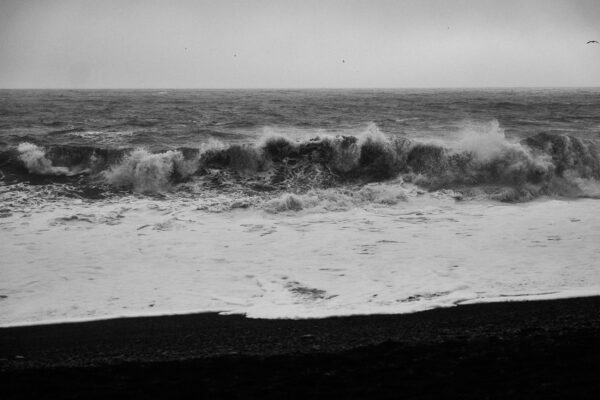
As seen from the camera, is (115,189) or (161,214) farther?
(115,189)

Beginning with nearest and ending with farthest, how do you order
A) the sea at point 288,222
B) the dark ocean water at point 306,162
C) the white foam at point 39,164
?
the sea at point 288,222 → the dark ocean water at point 306,162 → the white foam at point 39,164

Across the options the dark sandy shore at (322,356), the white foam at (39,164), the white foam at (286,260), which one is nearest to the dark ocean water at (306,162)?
the white foam at (39,164)

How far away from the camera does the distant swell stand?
37.6 feet

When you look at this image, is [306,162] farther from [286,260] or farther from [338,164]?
[286,260]

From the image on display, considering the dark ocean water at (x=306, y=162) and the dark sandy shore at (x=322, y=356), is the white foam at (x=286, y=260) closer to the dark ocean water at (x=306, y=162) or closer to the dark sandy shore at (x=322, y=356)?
the dark sandy shore at (x=322, y=356)

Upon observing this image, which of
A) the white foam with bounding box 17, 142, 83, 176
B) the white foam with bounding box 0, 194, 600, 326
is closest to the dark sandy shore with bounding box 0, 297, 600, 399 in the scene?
the white foam with bounding box 0, 194, 600, 326

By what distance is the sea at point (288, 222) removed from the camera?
213 inches

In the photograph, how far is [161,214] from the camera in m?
9.08

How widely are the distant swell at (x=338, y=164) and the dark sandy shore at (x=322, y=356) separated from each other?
6.63 metres

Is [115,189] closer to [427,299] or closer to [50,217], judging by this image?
[50,217]

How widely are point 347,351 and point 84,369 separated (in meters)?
2.06

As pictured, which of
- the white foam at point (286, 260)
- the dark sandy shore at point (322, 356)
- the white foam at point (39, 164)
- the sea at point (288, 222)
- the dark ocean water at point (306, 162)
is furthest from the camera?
the white foam at point (39, 164)

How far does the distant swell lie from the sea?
0.05m

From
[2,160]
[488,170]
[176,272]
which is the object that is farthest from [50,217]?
[488,170]
